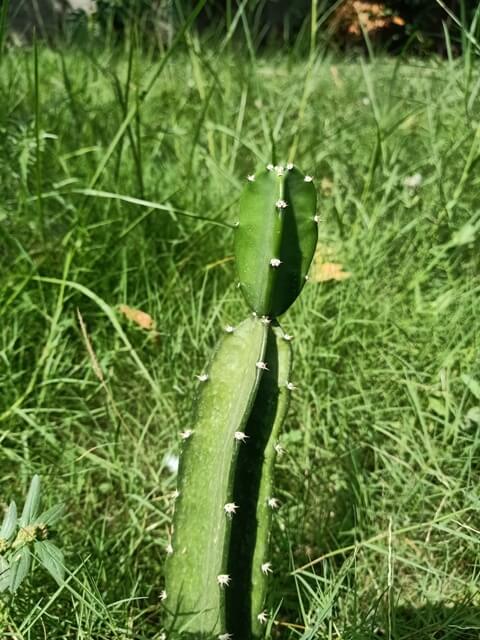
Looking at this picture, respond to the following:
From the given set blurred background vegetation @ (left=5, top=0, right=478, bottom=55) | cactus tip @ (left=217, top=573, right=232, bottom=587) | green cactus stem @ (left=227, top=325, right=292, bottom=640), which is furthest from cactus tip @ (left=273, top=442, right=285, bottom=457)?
blurred background vegetation @ (left=5, top=0, right=478, bottom=55)

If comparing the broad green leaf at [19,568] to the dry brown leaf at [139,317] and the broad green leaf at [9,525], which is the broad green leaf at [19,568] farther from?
the dry brown leaf at [139,317]

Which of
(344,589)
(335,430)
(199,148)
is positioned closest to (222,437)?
(344,589)

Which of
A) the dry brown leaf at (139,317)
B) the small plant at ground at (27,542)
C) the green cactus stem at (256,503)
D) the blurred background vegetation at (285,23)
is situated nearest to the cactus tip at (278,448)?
the green cactus stem at (256,503)

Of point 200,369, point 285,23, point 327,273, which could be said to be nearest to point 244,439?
point 200,369

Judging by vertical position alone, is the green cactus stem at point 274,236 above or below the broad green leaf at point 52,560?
above

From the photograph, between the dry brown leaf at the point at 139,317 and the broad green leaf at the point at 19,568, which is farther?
the dry brown leaf at the point at 139,317

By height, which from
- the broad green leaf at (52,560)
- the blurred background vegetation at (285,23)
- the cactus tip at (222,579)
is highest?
the blurred background vegetation at (285,23)

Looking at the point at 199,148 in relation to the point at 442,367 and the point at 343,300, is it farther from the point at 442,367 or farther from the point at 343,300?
the point at 442,367

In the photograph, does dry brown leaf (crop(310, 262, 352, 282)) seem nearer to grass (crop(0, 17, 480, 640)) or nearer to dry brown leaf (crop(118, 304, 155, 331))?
grass (crop(0, 17, 480, 640))
